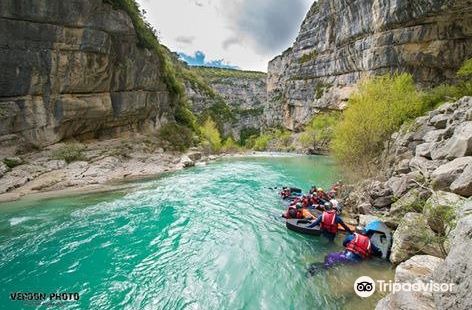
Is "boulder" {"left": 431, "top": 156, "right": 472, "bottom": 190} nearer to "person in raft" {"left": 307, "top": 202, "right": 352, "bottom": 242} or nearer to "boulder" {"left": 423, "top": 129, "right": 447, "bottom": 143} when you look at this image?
"person in raft" {"left": 307, "top": 202, "right": 352, "bottom": 242}

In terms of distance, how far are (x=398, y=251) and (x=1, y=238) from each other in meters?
12.9

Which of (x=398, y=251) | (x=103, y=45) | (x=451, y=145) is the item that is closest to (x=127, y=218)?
(x=398, y=251)

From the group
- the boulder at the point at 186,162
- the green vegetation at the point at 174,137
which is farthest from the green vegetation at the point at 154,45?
the boulder at the point at 186,162

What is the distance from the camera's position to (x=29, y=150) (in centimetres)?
2059

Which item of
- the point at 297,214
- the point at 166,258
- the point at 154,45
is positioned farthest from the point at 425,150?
the point at 154,45

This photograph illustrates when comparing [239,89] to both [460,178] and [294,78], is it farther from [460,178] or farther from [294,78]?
[460,178]

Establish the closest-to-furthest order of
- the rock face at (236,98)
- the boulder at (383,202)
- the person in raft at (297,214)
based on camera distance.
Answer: the boulder at (383,202) < the person in raft at (297,214) < the rock face at (236,98)

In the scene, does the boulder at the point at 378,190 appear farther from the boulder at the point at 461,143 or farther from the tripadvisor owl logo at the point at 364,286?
the tripadvisor owl logo at the point at 364,286

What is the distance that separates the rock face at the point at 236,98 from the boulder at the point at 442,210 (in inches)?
3590

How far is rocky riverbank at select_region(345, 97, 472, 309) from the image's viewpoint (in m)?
3.90

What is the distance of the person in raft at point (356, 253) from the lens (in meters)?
7.88

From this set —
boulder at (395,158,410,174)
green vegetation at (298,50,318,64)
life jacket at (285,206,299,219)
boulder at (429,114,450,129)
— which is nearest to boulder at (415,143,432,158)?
boulder at (395,158,410,174)

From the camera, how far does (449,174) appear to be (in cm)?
766

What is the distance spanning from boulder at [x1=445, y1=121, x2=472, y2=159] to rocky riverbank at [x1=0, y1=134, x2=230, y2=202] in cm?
1782
